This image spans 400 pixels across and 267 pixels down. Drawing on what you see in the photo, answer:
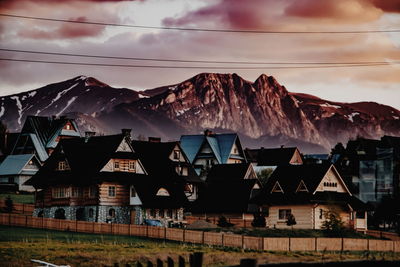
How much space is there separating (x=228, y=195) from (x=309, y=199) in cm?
1285

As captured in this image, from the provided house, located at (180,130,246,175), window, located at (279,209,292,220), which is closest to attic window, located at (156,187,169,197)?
window, located at (279,209,292,220)

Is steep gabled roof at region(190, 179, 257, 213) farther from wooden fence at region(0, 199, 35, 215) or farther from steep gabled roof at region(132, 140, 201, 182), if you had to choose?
wooden fence at region(0, 199, 35, 215)

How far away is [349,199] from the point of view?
112250 millimetres

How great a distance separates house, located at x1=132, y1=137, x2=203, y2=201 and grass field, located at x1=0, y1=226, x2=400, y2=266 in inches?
1137

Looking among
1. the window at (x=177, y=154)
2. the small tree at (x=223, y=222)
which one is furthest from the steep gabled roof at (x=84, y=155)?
the window at (x=177, y=154)

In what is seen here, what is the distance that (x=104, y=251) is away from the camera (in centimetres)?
6762

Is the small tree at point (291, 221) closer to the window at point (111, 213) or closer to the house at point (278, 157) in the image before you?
the window at point (111, 213)

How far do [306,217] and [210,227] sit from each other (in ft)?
49.4

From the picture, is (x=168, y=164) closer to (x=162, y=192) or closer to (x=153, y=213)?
(x=162, y=192)

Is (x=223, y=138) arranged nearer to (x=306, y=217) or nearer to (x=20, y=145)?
(x=20, y=145)

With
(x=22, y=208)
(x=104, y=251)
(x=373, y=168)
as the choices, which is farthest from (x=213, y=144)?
(x=104, y=251)

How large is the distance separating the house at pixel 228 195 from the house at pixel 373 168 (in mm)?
33882

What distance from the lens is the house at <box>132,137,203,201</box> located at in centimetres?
11325

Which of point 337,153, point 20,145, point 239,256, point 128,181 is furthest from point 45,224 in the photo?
point 337,153
